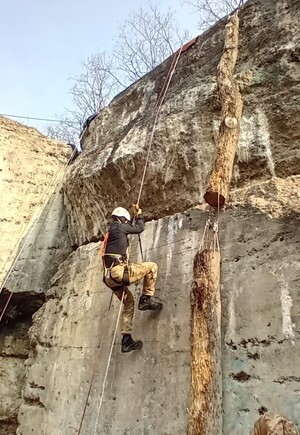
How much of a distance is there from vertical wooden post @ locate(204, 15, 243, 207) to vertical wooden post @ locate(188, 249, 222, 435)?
76 cm

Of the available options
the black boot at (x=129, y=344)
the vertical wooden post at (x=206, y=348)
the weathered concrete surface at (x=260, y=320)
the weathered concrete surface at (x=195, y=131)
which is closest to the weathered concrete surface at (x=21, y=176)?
the weathered concrete surface at (x=195, y=131)

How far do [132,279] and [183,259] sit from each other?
64cm

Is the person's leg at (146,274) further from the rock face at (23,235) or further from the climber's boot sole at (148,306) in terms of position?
the rock face at (23,235)

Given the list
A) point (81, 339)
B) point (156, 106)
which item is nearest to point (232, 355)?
point (81, 339)

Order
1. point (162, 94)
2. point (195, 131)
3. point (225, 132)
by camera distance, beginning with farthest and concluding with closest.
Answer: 1. point (162, 94)
2. point (195, 131)
3. point (225, 132)

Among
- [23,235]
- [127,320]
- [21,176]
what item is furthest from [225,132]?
[21,176]

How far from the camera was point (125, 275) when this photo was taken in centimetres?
432

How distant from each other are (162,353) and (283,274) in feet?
4.90

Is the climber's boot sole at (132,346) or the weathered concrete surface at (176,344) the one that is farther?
the climber's boot sole at (132,346)

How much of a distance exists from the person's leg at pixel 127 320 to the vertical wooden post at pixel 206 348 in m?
0.85

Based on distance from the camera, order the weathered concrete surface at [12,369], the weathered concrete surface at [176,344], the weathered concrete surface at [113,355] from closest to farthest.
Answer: the weathered concrete surface at [176,344] → the weathered concrete surface at [113,355] → the weathered concrete surface at [12,369]

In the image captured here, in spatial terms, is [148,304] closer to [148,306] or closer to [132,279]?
[148,306]

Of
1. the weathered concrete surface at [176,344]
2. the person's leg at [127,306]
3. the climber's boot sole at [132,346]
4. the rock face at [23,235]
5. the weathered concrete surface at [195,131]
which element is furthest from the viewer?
the rock face at [23,235]

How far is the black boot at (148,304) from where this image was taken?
432cm
